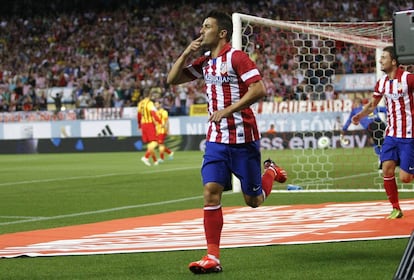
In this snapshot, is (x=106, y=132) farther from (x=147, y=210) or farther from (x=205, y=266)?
(x=205, y=266)

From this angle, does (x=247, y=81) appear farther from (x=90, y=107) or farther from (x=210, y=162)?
(x=90, y=107)

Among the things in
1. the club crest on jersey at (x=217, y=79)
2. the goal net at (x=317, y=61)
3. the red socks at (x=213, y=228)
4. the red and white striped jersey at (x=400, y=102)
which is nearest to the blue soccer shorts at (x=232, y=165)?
the red socks at (x=213, y=228)

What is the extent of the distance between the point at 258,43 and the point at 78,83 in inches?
892

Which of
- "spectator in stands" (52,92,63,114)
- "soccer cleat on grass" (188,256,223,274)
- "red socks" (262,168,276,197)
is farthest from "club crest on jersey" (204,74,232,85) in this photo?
"spectator in stands" (52,92,63,114)

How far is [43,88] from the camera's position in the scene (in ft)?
129

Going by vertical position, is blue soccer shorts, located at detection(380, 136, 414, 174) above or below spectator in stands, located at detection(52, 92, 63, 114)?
below

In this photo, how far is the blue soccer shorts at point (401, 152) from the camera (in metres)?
10.0

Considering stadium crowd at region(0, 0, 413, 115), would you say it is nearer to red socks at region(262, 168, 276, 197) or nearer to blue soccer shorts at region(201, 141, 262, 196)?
red socks at region(262, 168, 276, 197)

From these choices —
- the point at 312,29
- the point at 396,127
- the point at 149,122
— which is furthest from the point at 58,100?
the point at 396,127

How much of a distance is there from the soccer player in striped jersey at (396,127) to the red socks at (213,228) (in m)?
3.66

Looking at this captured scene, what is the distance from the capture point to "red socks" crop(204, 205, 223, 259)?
22.2 feet

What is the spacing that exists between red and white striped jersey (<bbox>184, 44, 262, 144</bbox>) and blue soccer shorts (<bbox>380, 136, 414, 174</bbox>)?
3391 millimetres

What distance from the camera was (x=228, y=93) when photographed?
7.10 meters

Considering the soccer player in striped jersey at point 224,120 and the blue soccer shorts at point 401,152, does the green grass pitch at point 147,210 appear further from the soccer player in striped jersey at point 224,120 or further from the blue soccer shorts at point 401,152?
the blue soccer shorts at point 401,152
